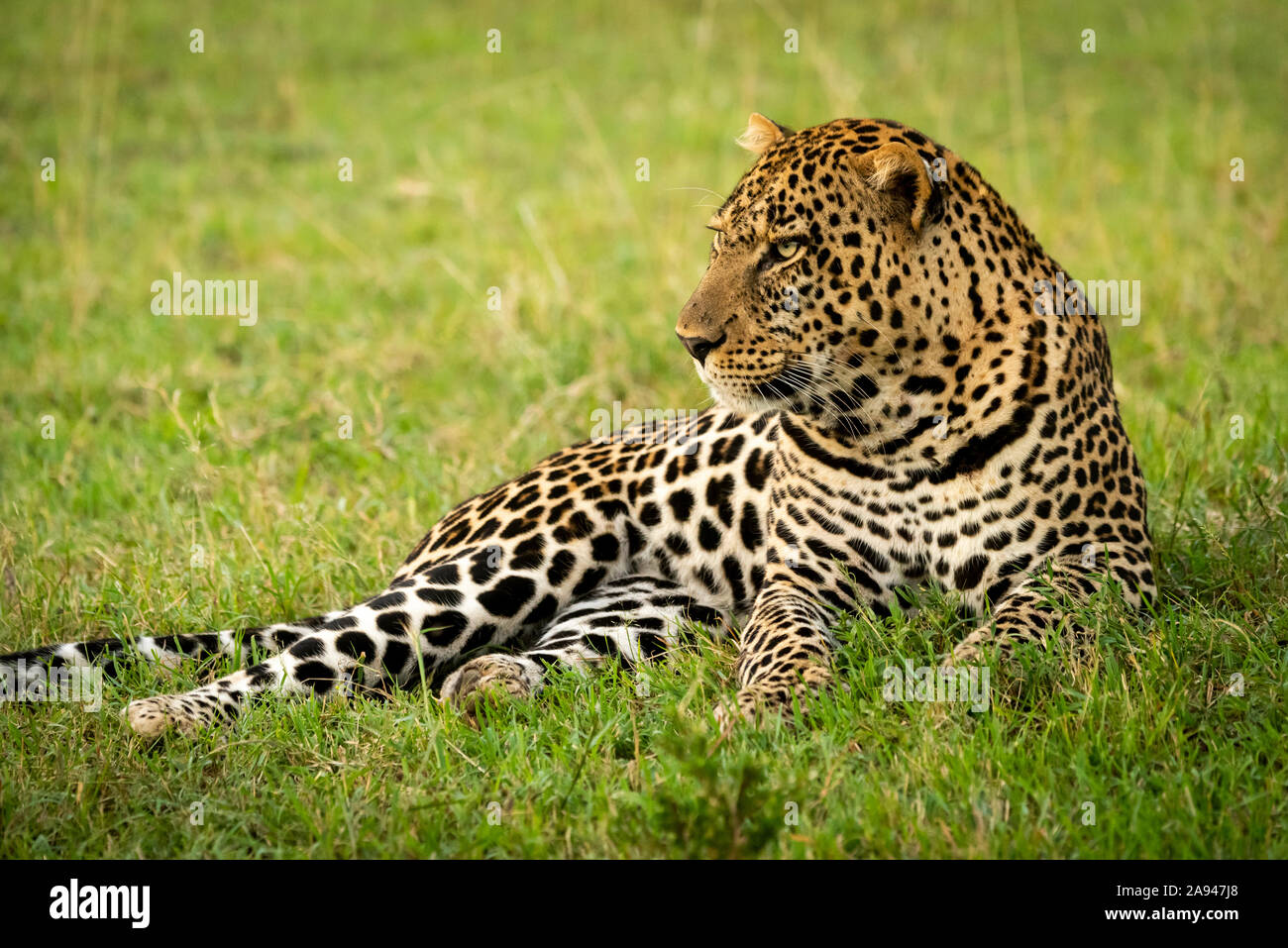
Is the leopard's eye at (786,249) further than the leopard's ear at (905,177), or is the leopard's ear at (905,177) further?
the leopard's eye at (786,249)

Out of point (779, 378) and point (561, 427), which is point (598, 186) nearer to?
point (561, 427)

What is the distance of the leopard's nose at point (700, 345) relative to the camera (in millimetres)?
5164

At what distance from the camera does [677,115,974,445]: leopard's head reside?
5047 millimetres

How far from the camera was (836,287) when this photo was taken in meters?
5.07

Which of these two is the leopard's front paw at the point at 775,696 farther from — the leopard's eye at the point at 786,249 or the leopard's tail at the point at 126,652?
the leopard's tail at the point at 126,652

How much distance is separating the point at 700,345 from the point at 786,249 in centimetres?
47
